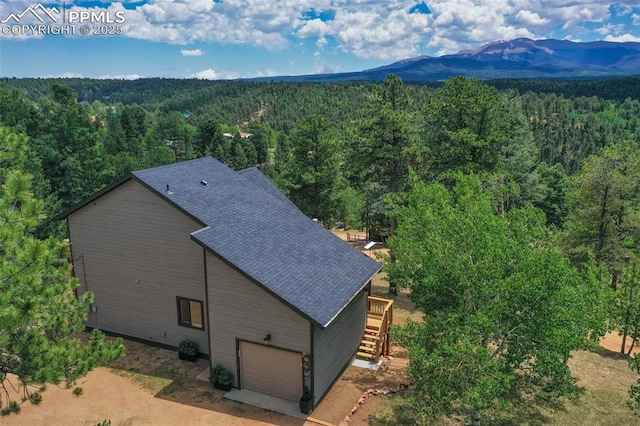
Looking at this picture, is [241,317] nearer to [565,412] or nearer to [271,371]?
[271,371]

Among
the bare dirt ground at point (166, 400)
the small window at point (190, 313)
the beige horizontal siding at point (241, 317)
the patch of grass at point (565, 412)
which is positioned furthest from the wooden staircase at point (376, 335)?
the small window at point (190, 313)

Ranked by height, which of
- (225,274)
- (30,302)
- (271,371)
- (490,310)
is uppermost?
(30,302)

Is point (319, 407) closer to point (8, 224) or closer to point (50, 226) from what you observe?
point (8, 224)

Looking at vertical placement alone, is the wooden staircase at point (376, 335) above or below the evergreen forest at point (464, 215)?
below

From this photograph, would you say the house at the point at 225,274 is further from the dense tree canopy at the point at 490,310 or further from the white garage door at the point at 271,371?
the dense tree canopy at the point at 490,310

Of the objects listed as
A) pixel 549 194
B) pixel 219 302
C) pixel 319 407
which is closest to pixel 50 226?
pixel 219 302

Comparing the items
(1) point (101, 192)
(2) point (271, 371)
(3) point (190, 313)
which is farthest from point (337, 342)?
(1) point (101, 192)
